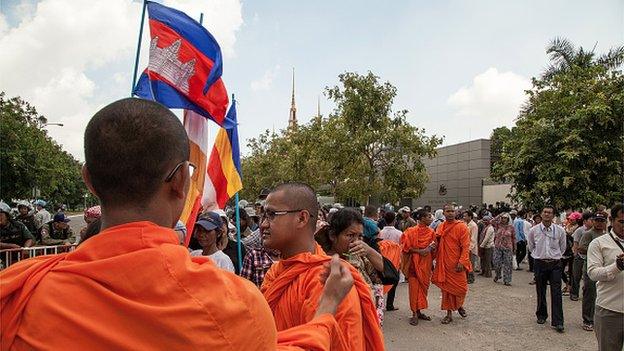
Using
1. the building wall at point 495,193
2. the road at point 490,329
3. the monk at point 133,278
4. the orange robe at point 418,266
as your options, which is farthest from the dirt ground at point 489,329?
the building wall at point 495,193

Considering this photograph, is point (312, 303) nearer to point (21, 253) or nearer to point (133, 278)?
point (133, 278)

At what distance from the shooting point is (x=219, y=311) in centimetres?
112

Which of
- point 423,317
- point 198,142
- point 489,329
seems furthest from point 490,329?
point 198,142

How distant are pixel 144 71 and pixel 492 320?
6883 millimetres

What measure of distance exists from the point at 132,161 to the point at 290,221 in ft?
4.90

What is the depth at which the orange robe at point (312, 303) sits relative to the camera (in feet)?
6.64

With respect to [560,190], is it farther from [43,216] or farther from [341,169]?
[43,216]

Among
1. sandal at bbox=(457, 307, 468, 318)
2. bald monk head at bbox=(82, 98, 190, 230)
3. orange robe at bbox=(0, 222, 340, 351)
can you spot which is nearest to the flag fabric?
bald monk head at bbox=(82, 98, 190, 230)

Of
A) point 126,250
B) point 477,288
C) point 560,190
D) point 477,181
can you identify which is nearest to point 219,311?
point 126,250

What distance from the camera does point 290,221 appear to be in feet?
8.67

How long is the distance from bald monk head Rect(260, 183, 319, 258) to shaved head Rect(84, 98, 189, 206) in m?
1.40

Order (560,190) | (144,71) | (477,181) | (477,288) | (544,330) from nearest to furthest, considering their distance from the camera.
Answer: (144,71)
(544,330)
(477,288)
(560,190)
(477,181)

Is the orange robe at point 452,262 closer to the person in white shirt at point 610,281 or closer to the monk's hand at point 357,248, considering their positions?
the person in white shirt at point 610,281

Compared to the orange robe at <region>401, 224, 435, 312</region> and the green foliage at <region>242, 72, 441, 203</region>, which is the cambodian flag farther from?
the green foliage at <region>242, 72, 441, 203</region>
